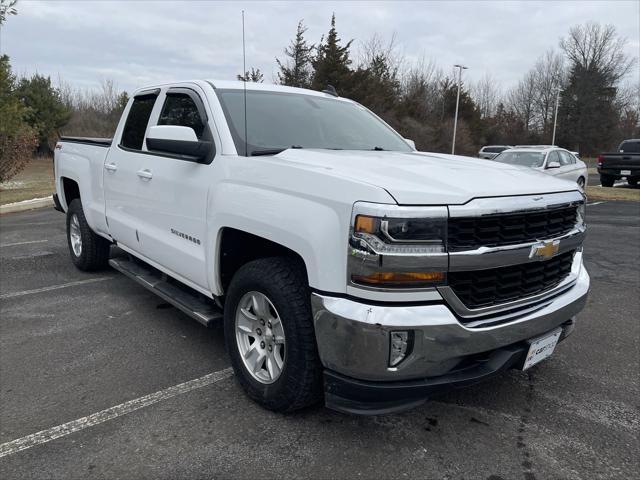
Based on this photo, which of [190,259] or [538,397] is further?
[190,259]

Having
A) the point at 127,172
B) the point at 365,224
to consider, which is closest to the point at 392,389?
the point at 365,224

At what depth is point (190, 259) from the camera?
3.51m

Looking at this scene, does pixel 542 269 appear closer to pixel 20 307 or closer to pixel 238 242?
pixel 238 242

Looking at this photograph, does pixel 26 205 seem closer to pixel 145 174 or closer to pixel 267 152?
pixel 145 174

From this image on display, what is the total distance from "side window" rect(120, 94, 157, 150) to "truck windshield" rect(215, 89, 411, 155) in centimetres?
112

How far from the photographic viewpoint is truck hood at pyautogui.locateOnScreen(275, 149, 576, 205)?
7.62 ft

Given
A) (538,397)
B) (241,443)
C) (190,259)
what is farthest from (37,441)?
(538,397)

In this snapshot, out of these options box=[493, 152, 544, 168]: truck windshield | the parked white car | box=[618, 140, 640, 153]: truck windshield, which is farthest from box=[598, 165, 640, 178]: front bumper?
box=[493, 152, 544, 168]: truck windshield

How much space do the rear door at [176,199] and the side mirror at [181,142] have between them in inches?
4.2

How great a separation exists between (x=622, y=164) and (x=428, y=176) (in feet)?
64.9

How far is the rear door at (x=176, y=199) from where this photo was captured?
11.1 ft

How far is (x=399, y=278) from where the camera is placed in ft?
7.38

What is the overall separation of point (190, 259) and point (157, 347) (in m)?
0.87

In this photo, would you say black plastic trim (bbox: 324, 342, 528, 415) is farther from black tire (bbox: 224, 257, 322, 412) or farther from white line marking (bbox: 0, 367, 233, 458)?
white line marking (bbox: 0, 367, 233, 458)
